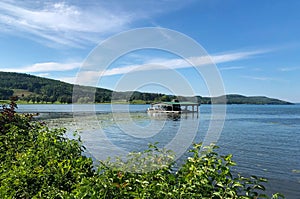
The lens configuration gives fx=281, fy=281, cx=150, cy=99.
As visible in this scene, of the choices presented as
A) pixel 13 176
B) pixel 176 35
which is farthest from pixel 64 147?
pixel 176 35

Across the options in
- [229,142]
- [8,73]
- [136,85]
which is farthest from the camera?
[8,73]

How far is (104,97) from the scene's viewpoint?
5.71 m

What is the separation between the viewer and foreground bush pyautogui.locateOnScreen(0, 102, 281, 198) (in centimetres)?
253

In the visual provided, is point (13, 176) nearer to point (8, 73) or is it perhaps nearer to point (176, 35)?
point (176, 35)

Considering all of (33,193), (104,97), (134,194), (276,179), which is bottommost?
(276,179)

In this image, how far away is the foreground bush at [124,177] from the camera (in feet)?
8.29

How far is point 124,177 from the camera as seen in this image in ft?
10.1

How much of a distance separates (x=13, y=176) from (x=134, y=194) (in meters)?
1.74

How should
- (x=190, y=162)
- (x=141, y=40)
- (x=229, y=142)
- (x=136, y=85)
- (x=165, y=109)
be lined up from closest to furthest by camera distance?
(x=190, y=162)
(x=141, y=40)
(x=136, y=85)
(x=229, y=142)
(x=165, y=109)

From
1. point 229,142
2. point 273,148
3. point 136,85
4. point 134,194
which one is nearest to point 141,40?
point 136,85

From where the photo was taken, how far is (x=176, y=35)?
4008 millimetres

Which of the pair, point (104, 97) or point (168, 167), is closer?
point (168, 167)

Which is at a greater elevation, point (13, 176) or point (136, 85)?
point (136, 85)

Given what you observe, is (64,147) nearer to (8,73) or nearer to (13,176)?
(13,176)
